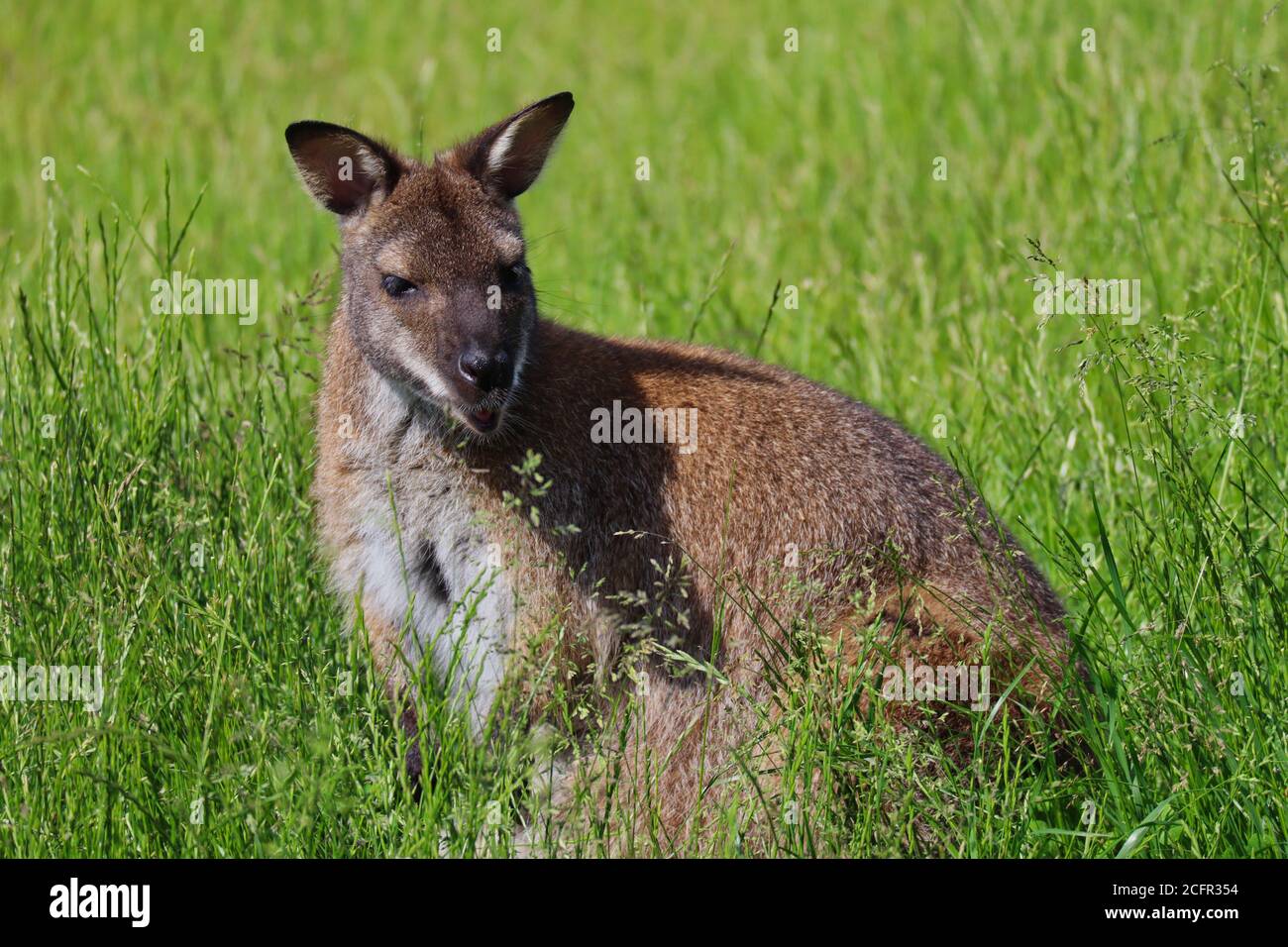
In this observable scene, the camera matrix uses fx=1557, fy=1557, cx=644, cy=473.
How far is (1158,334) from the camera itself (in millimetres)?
4586

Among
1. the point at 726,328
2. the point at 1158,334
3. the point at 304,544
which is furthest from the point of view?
the point at 726,328

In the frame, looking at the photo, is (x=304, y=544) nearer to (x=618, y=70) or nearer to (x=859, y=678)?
(x=859, y=678)

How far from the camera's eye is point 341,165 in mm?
5480

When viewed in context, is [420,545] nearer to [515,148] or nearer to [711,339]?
[515,148]

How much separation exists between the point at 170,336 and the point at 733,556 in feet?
7.68

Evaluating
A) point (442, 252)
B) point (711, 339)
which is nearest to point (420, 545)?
point (442, 252)

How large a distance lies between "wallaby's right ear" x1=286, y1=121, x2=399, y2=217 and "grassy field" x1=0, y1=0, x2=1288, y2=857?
0.39 meters

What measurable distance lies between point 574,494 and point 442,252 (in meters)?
0.97

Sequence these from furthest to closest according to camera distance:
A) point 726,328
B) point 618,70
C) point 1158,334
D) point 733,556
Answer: point 618,70
point 726,328
point 733,556
point 1158,334

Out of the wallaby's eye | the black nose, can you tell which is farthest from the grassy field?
the black nose

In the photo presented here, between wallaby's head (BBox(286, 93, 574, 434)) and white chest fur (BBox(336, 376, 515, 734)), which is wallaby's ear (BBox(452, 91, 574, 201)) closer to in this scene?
wallaby's head (BBox(286, 93, 574, 434))

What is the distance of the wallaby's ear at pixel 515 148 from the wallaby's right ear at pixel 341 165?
30cm

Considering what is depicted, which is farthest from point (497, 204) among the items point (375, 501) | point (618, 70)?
point (618, 70)
